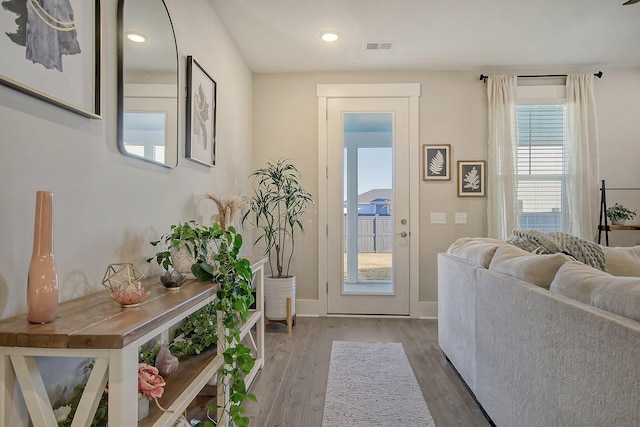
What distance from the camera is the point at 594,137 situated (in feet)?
12.7

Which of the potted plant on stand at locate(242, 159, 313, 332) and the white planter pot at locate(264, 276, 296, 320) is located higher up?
the potted plant on stand at locate(242, 159, 313, 332)

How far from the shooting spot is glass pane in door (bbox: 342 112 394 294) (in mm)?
4062

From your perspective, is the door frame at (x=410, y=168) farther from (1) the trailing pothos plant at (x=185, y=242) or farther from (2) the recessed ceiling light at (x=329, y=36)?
(1) the trailing pothos plant at (x=185, y=242)

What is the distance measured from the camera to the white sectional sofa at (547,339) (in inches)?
40.9

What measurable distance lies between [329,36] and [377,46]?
0.50 m

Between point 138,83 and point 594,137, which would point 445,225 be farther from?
point 138,83

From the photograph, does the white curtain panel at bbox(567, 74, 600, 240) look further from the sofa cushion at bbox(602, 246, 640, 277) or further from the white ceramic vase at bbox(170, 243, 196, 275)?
the white ceramic vase at bbox(170, 243, 196, 275)

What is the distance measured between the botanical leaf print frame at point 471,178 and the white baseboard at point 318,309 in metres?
1.26

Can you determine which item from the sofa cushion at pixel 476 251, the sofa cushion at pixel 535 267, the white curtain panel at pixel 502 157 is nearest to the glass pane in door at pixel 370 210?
the white curtain panel at pixel 502 157

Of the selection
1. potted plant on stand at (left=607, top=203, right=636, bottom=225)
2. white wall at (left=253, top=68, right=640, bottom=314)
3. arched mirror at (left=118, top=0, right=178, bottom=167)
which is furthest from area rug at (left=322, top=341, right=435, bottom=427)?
potted plant on stand at (left=607, top=203, right=636, bottom=225)

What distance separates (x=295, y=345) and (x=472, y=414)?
5.01ft

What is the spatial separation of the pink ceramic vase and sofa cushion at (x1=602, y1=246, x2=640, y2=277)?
302cm

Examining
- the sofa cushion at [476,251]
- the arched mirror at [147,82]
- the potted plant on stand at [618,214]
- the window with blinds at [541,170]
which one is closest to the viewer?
the arched mirror at [147,82]

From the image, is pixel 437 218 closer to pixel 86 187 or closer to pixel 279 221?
pixel 279 221
